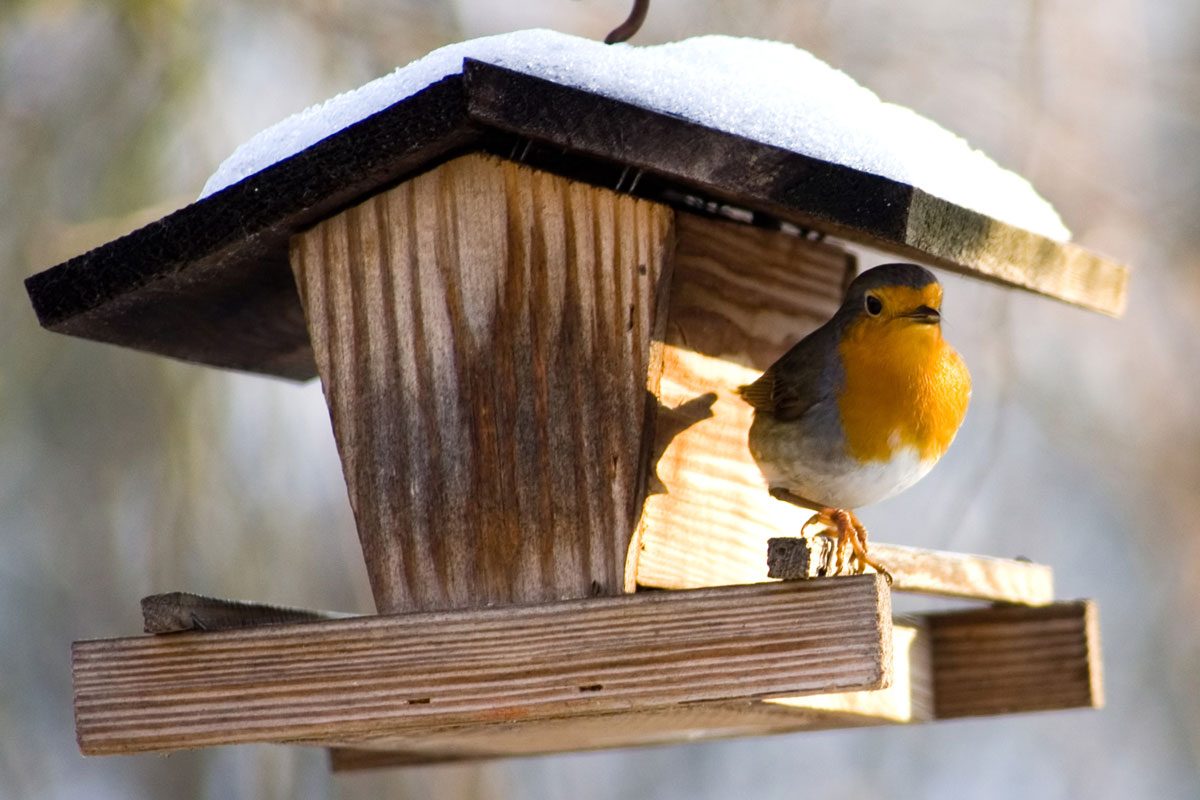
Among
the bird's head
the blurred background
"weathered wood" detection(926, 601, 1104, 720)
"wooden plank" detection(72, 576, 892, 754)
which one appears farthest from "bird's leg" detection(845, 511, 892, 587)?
the blurred background

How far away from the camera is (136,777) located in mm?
5988

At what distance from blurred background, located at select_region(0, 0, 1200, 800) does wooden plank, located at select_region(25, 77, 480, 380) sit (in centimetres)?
194

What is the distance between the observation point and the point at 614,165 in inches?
104

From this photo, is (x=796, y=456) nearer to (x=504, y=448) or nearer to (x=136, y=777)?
(x=504, y=448)

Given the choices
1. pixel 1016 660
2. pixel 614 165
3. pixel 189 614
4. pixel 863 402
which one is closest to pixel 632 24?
pixel 614 165

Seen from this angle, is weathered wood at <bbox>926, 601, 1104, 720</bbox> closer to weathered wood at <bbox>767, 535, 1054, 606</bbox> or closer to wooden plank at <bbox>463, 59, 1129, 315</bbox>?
weathered wood at <bbox>767, 535, 1054, 606</bbox>

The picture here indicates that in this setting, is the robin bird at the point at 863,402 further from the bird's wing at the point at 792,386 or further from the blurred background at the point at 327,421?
the blurred background at the point at 327,421

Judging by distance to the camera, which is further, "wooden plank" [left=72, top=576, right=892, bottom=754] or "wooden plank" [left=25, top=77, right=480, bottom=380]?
"wooden plank" [left=25, top=77, right=480, bottom=380]

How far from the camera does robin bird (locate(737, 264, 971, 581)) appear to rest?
9.46 ft

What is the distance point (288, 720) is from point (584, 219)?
95 centimetres

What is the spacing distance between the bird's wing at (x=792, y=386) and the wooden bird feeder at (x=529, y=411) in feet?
0.19

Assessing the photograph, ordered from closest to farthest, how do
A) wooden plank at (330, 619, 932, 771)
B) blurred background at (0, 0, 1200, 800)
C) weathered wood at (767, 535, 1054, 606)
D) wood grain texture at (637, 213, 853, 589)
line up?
wood grain texture at (637, 213, 853, 589) → wooden plank at (330, 619, 932, 771) → weathered wood at (767, 535, 1054, 606) → blurred background at (0, 0, 1200, 800)

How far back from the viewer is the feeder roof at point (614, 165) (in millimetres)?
2469

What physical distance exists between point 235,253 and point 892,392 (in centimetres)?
121
